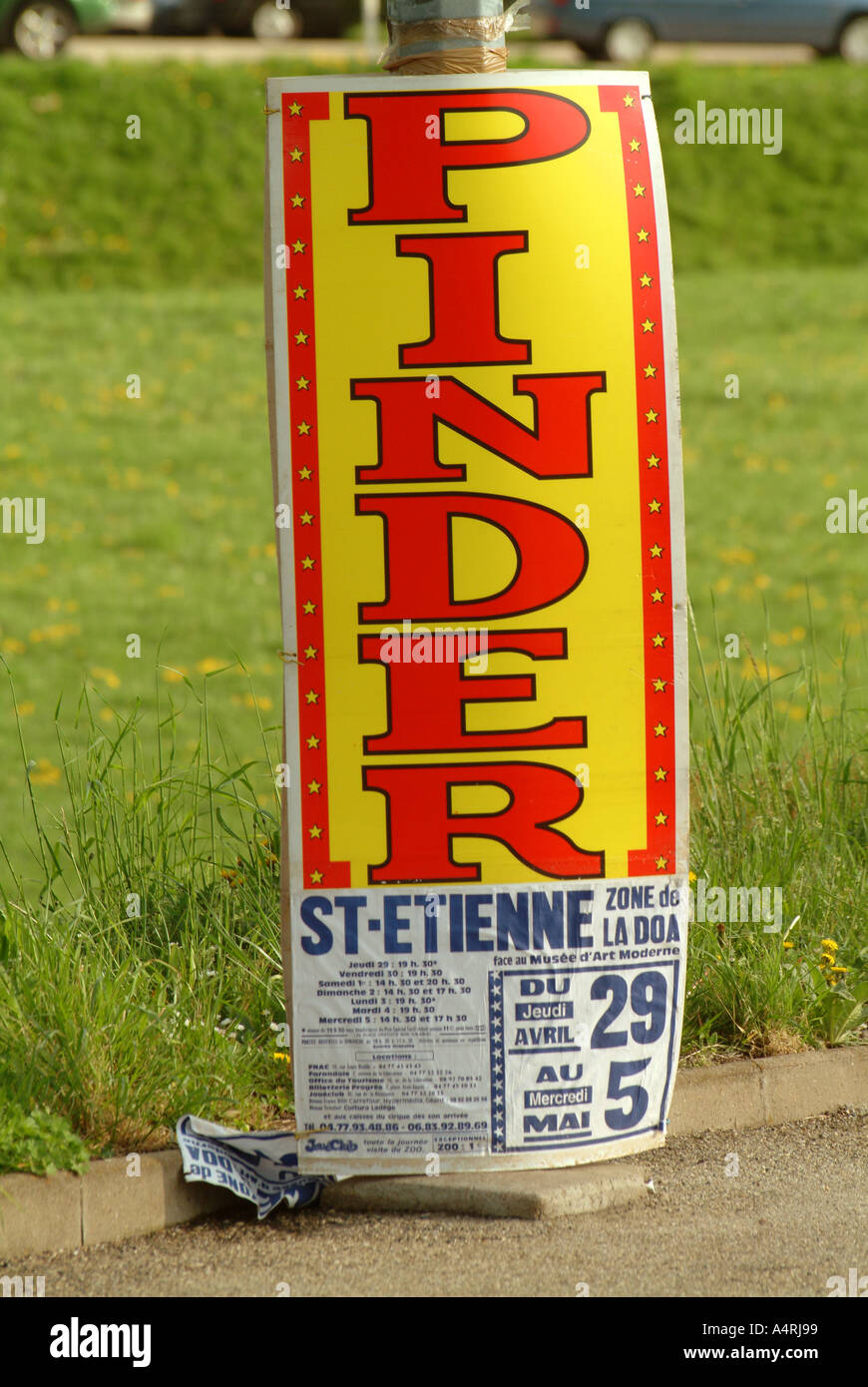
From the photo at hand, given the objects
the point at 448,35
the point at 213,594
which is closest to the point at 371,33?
the point at 213,594

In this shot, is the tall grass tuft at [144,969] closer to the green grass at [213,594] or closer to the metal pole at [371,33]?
the green grass at [213,594]

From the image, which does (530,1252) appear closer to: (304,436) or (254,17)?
(304,436)

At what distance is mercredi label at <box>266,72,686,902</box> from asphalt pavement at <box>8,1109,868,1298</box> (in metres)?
0.77

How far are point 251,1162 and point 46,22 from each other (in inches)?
805

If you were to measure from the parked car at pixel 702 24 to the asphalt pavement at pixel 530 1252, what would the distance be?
1956cm

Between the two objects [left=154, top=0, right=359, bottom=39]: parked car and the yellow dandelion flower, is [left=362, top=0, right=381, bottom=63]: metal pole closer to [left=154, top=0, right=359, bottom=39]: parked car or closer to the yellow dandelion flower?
[left=154, top=0, right=359, bottom=39]: parked car

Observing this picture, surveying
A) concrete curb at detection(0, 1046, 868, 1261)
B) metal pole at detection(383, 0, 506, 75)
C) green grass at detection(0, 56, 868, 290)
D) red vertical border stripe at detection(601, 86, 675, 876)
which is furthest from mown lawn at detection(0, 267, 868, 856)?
metal pole at detection(383, 0, 506, 75)

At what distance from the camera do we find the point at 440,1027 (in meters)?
3.71

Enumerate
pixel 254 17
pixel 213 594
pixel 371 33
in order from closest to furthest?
1. pixel 213 594
2. pixel 371 33
3. pixel 254 17

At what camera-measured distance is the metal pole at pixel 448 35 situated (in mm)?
3832

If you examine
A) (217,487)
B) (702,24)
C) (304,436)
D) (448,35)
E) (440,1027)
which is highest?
(702,24)

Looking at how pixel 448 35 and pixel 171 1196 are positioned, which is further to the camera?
pixel 448 35

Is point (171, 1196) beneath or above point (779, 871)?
beneath

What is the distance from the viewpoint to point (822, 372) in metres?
15.5
